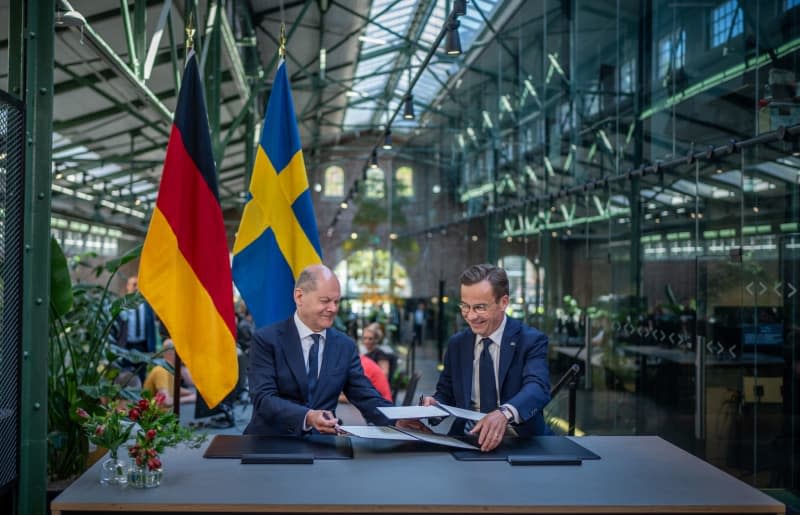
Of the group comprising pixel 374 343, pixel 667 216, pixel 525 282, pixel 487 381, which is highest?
pixel 667 216

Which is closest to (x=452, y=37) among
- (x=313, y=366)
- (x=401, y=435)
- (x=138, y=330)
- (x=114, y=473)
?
(x=313, y=366)

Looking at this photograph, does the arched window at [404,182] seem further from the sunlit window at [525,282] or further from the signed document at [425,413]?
Result: the signed document at [425,413]

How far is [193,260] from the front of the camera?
13.0 ft

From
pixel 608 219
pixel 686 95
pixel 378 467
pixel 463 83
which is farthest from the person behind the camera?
pixel 463 83

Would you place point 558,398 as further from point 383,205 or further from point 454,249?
point 383,205

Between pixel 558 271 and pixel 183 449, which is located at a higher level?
pixel 558 271

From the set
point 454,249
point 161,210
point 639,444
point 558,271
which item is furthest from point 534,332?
point 454,249

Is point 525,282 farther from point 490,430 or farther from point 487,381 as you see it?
point 490,430

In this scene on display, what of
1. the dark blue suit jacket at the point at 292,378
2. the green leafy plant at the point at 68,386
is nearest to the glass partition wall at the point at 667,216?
the dark blue suit jacket at the point at 292,378

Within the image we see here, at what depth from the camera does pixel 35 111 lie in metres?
3.22

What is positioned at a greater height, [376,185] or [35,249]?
[376,185]

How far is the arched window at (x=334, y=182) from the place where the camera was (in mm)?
18641

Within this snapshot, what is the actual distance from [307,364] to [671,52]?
4.58 metres

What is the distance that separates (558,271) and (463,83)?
627 cm
